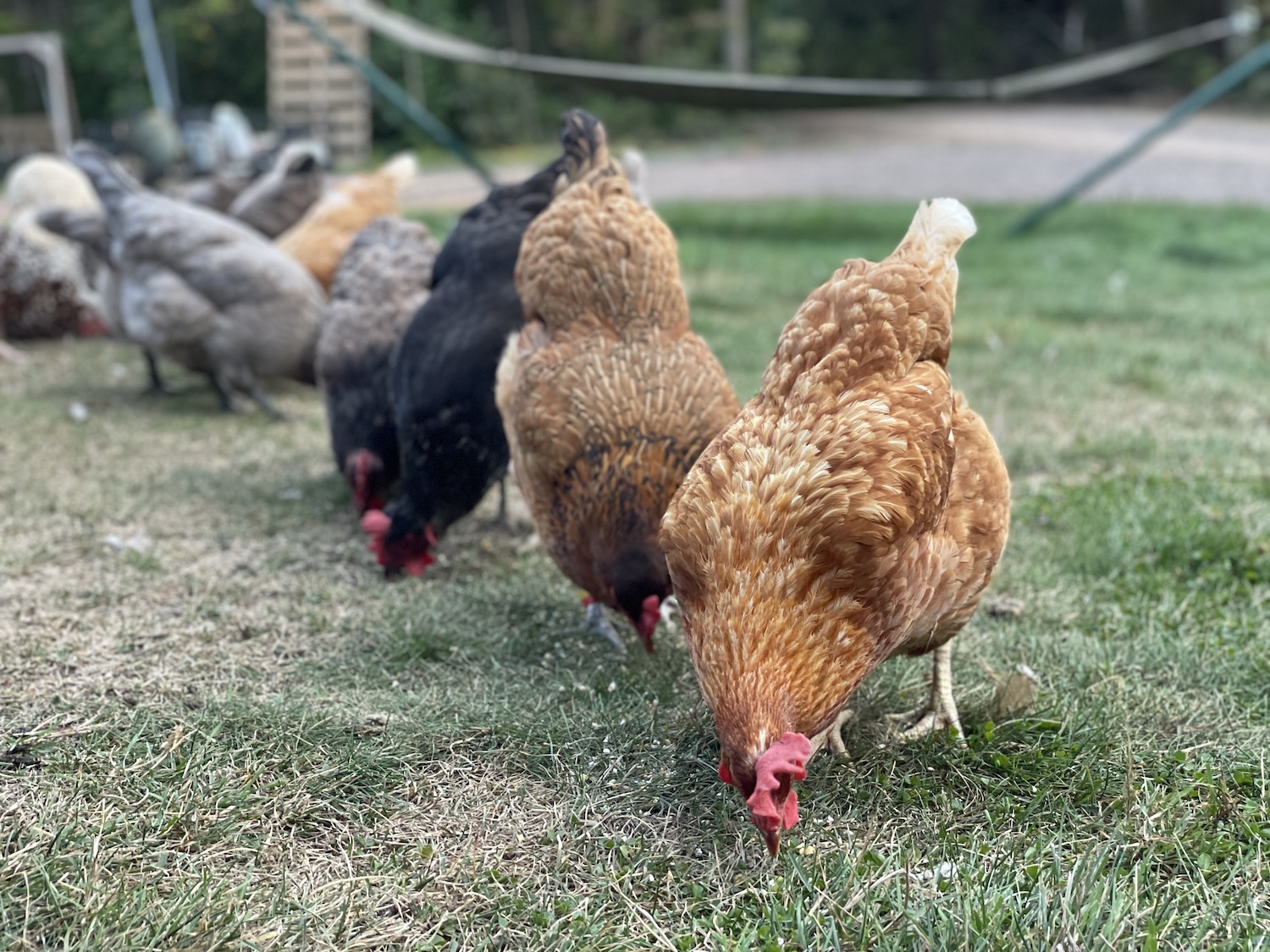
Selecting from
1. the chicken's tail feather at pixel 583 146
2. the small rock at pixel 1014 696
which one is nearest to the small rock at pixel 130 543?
the chicken's tail feather at pixel 583 146

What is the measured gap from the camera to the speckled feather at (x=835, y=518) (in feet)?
6.08

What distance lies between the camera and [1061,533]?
135 inches

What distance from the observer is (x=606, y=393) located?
2.72 m

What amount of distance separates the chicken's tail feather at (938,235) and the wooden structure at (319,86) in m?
16.2

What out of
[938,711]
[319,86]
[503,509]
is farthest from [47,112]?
[938,711]

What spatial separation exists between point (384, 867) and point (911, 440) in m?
1.24

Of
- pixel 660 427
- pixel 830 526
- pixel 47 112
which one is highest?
pixel 830 526

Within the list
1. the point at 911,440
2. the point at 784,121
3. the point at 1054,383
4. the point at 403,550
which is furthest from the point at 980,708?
the point at 784,121

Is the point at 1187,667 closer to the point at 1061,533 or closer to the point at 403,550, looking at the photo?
the point at 1061,533

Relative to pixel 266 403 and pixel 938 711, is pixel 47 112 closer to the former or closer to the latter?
pixel 266 403

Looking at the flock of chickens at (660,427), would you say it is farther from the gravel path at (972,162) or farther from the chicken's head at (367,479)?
the gravel path at (972,162)

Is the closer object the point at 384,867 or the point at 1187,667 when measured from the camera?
the point at 384,867

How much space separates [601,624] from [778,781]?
3.96 feet

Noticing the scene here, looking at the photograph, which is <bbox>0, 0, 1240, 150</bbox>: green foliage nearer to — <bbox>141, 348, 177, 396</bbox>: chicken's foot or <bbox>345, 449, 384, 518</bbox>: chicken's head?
<bbox>141, 348, 177, 396</bbox>: chicken's foot
